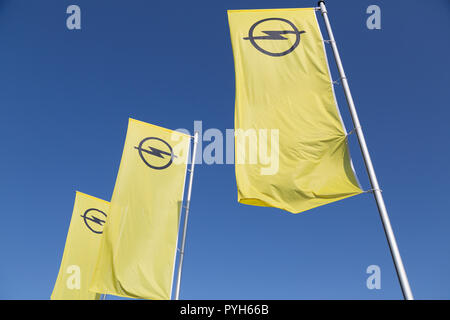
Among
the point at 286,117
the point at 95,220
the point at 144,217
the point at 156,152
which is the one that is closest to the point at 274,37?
the point at 286,117

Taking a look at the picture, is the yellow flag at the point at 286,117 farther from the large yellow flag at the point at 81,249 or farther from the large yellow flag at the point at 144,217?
the large yellow flag at the point at 81,249

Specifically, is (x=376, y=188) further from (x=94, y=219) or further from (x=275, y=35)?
(x=94, y=219)

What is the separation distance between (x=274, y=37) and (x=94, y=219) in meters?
12.7

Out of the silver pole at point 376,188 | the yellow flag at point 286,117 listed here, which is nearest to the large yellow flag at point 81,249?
the yellow flag at point 286,117

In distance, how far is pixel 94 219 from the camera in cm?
1495

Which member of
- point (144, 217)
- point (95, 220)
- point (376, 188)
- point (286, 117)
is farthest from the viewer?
point (95, 220)

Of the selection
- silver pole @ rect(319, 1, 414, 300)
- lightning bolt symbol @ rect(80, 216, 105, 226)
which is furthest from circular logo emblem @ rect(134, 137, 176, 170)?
silver pole @ rect(319, 1, 414, 300)

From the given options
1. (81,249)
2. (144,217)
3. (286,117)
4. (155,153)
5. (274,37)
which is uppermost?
(155,153)

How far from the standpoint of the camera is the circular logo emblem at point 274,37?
19.3ft
